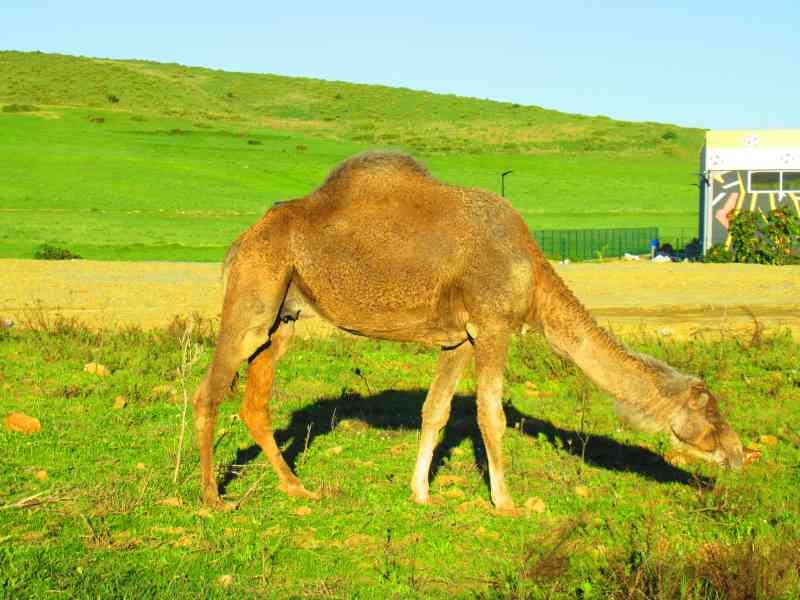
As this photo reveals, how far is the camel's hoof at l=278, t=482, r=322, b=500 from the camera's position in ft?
26.9

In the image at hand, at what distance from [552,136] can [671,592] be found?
116646 mm

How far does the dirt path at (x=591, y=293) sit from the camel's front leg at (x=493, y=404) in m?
8.34

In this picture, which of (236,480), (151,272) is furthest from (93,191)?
(236,480)

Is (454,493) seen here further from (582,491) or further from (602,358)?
(602,358)

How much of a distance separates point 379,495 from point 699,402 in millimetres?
2481

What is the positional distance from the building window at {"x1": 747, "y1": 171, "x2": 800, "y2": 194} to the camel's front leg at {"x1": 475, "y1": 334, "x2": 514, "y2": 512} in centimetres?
3114

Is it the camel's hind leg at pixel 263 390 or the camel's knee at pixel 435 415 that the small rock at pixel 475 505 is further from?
the camel's hind leg at pixel 263 390

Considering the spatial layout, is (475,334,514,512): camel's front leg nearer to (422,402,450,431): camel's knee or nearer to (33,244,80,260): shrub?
(422,402,450,431): camel's knee

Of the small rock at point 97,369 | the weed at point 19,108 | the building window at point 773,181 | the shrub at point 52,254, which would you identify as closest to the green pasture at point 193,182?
the weed at point 19,108

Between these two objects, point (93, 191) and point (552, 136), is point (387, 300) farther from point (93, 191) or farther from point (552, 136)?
point (552, 136)

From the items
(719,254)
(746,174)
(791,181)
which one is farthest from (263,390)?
(791,181)

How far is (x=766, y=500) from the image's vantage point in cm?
808

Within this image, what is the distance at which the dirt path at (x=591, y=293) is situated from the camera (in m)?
18.8

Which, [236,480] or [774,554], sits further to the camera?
[236,480]
